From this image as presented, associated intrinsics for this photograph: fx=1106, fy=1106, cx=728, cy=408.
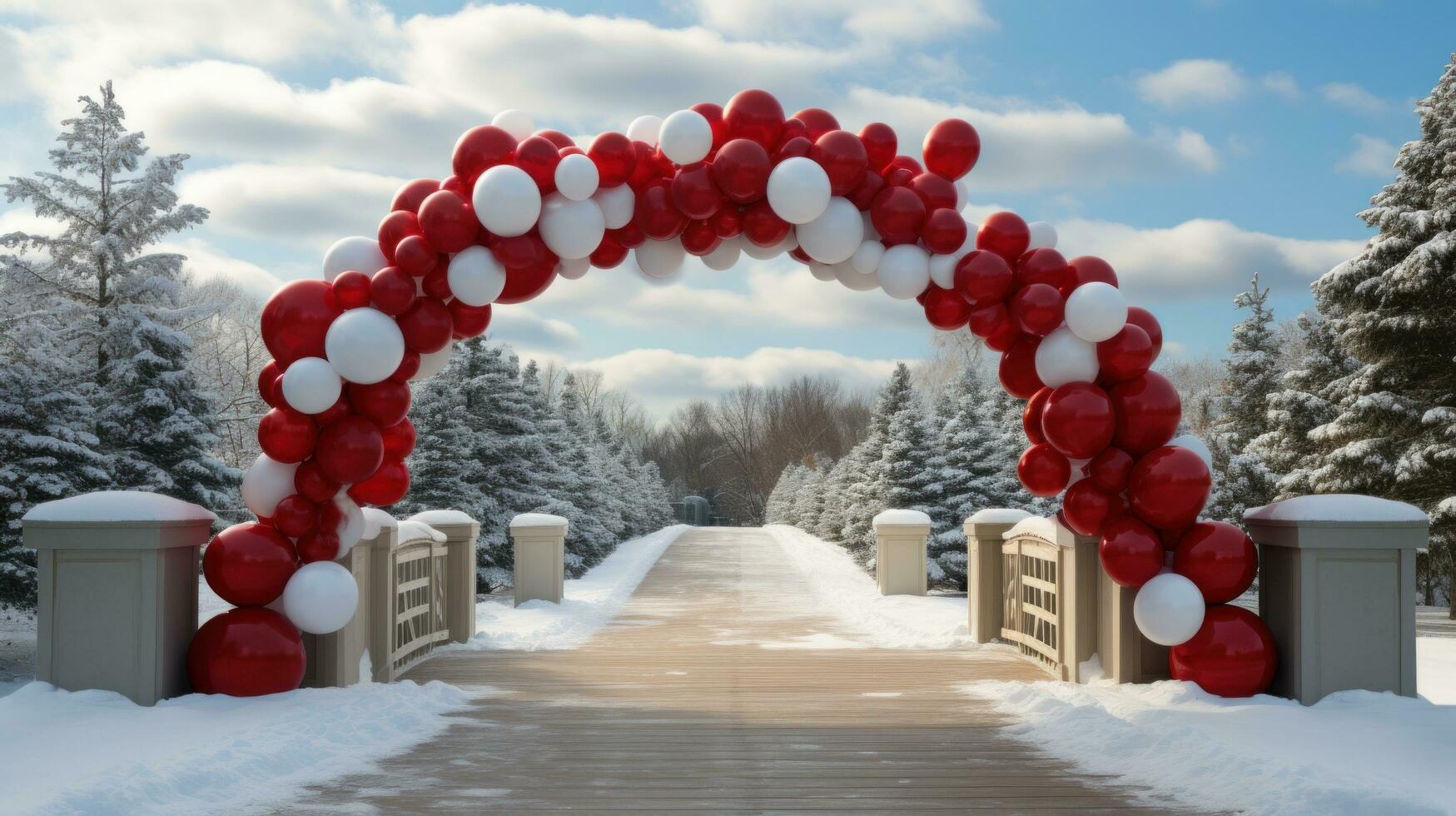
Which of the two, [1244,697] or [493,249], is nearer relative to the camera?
[1244,697]

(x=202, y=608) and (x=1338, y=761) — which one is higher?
(x=1338, y=761)

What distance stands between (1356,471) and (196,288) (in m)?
36.3

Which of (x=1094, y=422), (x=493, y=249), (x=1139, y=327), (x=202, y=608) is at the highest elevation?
(x=493, y=249)

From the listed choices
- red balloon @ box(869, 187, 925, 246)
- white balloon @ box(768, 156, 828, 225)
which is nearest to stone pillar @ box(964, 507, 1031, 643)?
red balloon @ box(869, 187, 925, 246)

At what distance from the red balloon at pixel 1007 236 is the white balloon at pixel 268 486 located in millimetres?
4938

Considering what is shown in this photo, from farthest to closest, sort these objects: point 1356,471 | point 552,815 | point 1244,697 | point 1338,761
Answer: point 1356,471 < point 1244,697 < point 1338,761 < point 552,815

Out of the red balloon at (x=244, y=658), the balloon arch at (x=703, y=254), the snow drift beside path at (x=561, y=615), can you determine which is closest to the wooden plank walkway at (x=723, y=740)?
the snow drift beside path at (x=561, y=615)

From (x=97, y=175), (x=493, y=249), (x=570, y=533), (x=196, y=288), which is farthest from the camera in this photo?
(x=196, y=288)

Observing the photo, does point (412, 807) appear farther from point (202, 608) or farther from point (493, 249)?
point (202, 608)

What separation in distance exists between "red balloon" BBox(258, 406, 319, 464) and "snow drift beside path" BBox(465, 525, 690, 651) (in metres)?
3.46

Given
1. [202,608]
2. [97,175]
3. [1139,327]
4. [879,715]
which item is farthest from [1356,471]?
[97,175]

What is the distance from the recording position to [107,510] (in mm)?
6449

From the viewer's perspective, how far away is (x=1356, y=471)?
15523mm

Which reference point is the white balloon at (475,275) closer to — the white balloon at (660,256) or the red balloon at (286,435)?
the white balloon at (660,256)
